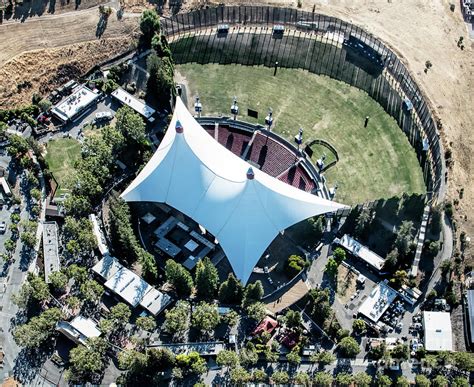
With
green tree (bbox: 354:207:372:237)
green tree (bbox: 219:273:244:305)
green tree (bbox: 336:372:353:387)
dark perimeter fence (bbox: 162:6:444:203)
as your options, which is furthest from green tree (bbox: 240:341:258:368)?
dark perimeter fence (bbox: 162:6:444:203)

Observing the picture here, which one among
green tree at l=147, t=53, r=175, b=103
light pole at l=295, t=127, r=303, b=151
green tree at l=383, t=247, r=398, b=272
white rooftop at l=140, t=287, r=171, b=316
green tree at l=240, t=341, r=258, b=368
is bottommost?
green tree at l=240, t=341, r=258, b=368

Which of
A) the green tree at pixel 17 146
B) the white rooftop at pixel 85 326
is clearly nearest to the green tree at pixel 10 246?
the white rooftop at pixel 85 326

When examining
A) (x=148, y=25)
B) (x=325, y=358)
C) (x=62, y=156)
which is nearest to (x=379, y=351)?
(x=325, y=358)

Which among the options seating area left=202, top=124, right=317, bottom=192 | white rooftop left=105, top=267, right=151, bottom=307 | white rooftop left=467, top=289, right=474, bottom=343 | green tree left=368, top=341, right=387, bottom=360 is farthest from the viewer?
seating area left=202, top=124, right=317, bottom=192

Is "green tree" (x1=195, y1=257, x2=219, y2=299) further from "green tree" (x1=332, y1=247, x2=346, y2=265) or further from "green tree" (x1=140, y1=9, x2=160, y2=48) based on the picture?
"green tree" (x1=140, y1=9, x2=160, y2=48)

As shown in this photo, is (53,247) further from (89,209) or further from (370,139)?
(370,139)

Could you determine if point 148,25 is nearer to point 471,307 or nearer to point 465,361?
point 471,307

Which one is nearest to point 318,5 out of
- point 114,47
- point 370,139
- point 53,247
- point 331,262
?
point 370,139
